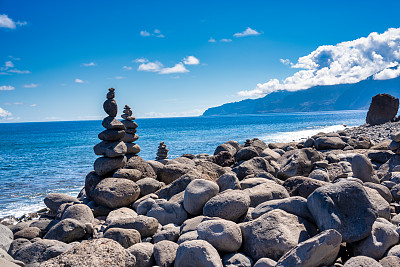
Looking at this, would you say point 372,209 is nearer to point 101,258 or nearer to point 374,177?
point 374,177

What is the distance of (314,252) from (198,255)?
162 cm

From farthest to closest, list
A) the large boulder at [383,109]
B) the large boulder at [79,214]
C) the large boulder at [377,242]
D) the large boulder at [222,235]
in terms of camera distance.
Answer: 1. the large boulder at [383,109]
2. the large boulder at [79,214]
3. the large boulder at [222,235]
4. the large boulder at [377,242]

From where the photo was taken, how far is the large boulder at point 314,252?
411 centimetres

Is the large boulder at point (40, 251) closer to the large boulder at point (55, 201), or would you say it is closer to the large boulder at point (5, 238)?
the large boulder at point (5, 238)

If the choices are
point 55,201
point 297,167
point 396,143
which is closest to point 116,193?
point 55,201

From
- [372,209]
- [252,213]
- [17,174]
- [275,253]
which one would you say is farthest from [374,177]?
[17,174]

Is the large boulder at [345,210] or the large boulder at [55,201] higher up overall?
the large boulder at [345,210]

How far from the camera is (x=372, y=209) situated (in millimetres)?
5152

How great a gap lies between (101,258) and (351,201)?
3996 mm

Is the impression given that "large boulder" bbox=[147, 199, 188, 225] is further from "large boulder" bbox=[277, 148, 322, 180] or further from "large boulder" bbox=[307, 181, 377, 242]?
"large boulder" bbox=[277, 148, 322, 180]

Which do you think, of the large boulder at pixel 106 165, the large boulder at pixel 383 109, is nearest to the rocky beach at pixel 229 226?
the large boulder at pixel 106 165

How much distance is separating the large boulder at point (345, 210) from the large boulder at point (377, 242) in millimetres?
106

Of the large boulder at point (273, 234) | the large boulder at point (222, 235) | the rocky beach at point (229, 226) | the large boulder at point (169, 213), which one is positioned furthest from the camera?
the large boulder at point (169, 213)

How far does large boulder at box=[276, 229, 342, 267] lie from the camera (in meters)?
4.11
